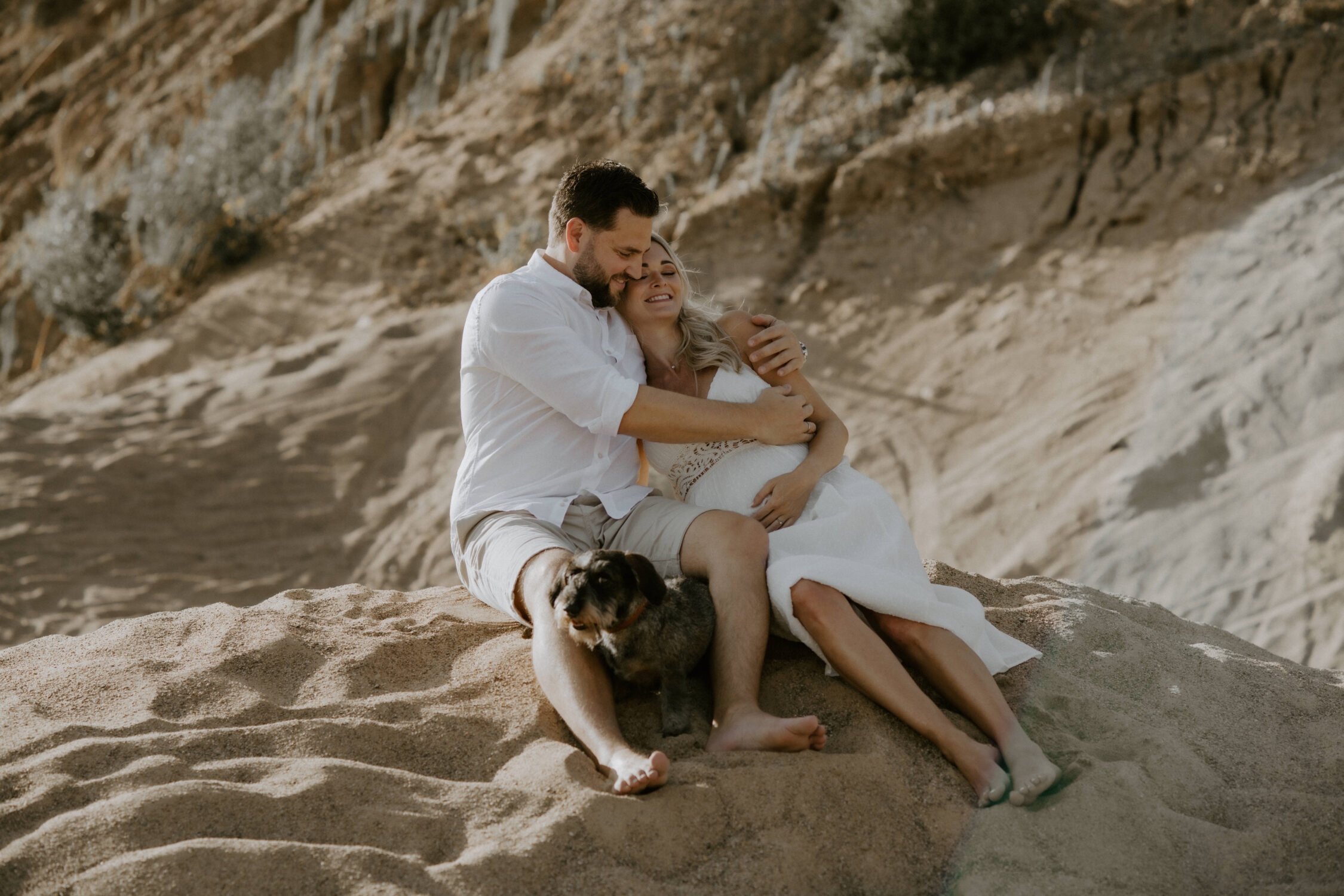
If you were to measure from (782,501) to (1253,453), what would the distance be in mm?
3638

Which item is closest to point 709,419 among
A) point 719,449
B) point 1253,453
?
point 719,449

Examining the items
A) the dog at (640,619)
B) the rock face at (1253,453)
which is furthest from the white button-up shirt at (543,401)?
the rock face at (1253,453)

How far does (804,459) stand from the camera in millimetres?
3549

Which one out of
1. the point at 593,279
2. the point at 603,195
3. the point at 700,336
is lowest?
the point at 700,336

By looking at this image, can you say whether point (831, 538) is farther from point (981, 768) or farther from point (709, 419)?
point (981, 768)

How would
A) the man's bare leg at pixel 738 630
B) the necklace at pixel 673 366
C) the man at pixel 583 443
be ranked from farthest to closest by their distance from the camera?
the necklace at pixel 673 366 < the man at pixel 583 443 < the man's bare leg at pixel 738 630

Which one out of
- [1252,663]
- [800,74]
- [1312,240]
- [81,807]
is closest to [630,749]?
[81,807]

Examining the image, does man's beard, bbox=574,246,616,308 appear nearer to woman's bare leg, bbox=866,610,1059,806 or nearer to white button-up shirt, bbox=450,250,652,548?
white button-up shirt, bbox=450,250,652,548

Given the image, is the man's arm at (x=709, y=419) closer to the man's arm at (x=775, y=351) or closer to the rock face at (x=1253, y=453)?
the man's arm at (x=775, y=351)

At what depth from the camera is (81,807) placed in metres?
2.54

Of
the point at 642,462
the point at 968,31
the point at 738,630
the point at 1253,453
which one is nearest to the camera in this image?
A: the point at 738,630

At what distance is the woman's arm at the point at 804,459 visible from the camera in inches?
134

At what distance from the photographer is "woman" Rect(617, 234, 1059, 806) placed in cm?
289

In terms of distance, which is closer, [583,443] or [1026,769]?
[1026,769]
